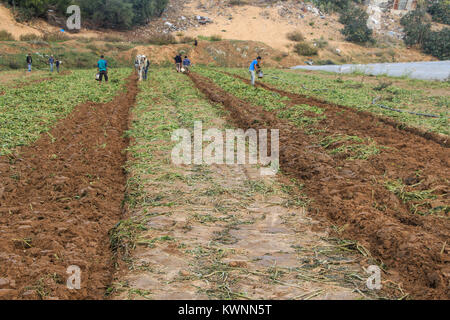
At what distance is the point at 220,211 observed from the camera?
16.5 ft

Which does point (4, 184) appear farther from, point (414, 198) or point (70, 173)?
point (414, 198)

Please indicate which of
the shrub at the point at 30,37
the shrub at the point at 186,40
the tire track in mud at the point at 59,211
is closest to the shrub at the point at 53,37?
the shrub at the point at 30,37

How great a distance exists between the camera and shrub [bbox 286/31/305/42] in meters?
46.4

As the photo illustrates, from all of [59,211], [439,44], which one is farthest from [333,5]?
[59,211]

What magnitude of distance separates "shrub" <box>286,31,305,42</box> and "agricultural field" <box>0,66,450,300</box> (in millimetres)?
39913

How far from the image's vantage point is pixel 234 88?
16531mm

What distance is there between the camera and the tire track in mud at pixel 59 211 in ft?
10.8

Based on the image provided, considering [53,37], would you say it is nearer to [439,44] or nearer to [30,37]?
[30,37]

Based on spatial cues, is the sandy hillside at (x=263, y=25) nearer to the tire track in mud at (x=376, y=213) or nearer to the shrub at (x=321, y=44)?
the shrub at (x=321, y=44)

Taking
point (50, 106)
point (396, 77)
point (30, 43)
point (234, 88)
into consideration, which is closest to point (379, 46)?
point (396, 77)

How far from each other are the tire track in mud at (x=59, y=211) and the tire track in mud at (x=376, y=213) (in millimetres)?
3158

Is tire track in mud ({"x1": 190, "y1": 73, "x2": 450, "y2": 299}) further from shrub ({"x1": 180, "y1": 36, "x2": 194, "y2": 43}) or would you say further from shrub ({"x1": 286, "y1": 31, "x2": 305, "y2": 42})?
shrub ({"x1": 286, "y1": 31, "x2": 305, "y2": 42})

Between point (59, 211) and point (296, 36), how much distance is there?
4733 centimetres

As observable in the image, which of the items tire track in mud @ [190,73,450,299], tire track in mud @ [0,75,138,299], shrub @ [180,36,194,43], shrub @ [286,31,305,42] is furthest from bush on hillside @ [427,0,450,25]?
tire track in mud @ [0,75,138,299]
